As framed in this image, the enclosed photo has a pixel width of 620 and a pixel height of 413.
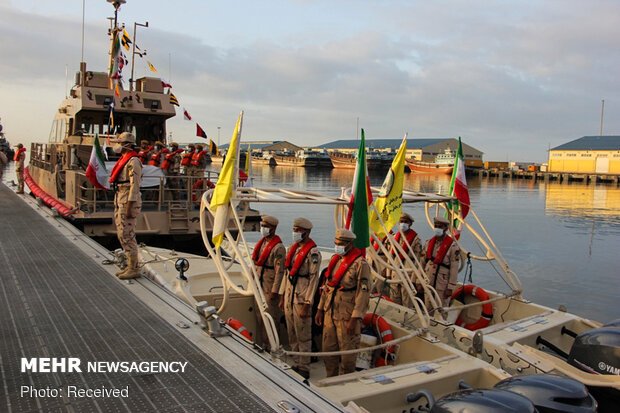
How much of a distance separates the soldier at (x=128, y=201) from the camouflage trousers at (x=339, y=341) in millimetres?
2659

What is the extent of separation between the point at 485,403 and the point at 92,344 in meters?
3.10

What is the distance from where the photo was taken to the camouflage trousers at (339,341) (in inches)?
204

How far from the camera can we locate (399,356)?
5.89 m

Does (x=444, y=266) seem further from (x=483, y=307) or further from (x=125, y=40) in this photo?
(x=125, y=40)

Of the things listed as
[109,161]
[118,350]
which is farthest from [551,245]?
[118,350]

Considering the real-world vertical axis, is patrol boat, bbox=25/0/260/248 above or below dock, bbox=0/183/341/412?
above

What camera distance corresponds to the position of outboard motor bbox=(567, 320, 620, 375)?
15.0 ft

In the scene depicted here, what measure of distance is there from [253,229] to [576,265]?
1060 centimetres

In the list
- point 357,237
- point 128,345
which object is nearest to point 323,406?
point 128,345

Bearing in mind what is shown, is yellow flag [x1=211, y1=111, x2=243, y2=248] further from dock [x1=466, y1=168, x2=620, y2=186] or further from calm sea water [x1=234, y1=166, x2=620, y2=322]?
dock [x1=466, y1=168, x2=620, y2=186]

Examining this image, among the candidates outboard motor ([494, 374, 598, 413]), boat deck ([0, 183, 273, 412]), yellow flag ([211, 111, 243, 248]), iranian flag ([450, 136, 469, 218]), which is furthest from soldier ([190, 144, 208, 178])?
outboard motor ([494, 374, 598, 413])

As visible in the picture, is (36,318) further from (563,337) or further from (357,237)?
(563,337)

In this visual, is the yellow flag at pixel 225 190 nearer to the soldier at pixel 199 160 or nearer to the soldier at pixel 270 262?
the soldier at pixel 270 262

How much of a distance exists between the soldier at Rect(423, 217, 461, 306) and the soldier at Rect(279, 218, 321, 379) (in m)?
2.40
